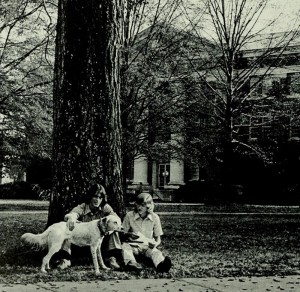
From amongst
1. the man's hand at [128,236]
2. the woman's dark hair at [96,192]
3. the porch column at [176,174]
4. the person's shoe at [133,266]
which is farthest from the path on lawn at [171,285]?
the porch column at [176,174]

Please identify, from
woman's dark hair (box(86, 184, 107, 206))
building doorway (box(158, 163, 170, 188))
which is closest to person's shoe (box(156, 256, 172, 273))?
woman's dark hair (box(86, 184, 107, 206))

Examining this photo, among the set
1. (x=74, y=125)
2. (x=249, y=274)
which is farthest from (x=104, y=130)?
(x=249, y=274)

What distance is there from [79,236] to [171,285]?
1374 mm

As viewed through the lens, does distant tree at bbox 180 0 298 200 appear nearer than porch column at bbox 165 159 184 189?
Yes

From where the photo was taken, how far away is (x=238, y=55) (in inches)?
1143

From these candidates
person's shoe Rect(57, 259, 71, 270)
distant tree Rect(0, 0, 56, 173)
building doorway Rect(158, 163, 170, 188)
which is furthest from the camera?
building doorway Rect(158, 163, 170, 188)

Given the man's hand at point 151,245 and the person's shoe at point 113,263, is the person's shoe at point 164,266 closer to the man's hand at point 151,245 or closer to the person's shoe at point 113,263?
the man's hand at point 151,245

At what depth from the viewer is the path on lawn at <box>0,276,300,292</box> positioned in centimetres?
567

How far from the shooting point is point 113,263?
697 centimetres

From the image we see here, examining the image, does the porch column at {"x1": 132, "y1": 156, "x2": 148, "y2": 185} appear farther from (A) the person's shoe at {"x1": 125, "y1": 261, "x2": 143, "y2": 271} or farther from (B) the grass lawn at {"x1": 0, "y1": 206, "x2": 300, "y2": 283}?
(A) the person's shoe at {"x1": 125, "y1": 261, "x2": 143, "y2": 271}

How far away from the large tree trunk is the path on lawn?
1.75 m

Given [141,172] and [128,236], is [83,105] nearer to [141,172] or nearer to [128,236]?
[128,236]

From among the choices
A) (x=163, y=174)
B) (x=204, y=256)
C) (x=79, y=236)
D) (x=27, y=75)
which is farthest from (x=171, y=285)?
(x=163, y=174)

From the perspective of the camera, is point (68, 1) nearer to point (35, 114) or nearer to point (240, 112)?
point (35, 114)
